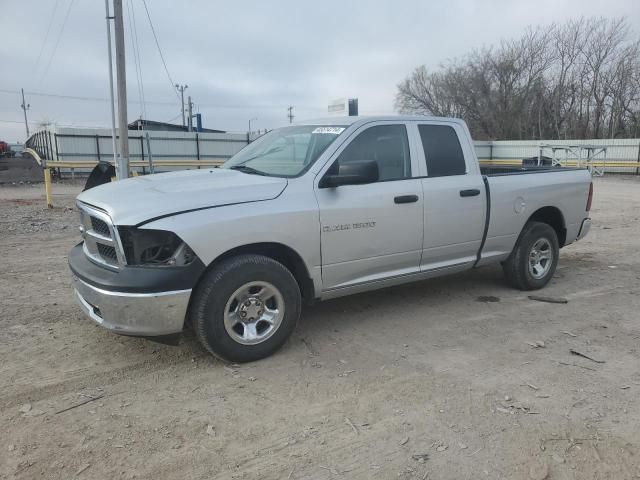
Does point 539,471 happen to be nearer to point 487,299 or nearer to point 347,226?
point 347,226

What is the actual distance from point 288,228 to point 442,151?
6.46ft

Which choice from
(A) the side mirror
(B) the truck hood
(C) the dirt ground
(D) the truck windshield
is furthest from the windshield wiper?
(C) the dirt ground

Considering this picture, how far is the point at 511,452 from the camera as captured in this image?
110 inches

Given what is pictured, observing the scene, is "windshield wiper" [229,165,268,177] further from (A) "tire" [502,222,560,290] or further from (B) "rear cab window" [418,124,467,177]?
(A) "tire" [502,222,560,290]

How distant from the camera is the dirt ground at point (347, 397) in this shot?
8.90 feet

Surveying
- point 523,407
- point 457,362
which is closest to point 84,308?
point 457,362

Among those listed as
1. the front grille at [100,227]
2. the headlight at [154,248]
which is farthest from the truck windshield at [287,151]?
the front grille at [100,227]

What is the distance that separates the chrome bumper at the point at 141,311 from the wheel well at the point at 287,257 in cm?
46

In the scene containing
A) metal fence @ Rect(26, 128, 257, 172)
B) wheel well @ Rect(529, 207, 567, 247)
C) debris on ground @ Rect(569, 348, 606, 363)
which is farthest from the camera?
metal fence @ Rect(26, 128, 257, 172)

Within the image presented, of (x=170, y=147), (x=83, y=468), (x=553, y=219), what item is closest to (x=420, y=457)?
(x=83, y=468)

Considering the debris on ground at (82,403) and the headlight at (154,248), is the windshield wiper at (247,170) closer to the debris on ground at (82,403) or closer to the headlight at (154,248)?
the headlight at (154,248)

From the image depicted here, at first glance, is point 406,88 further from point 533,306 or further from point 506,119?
point 533,306

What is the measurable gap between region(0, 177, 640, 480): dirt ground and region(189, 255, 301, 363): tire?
6.9 inches

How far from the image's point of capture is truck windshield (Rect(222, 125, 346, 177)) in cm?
430
